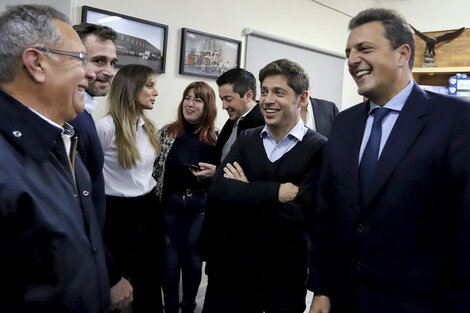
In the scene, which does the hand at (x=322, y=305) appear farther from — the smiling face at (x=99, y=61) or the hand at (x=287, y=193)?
the smiling face at (x=99, y=61)

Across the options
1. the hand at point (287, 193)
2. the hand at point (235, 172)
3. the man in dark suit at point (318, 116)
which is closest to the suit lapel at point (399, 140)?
the hand at point (287, 193)

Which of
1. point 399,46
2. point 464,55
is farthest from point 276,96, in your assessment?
point 464,55

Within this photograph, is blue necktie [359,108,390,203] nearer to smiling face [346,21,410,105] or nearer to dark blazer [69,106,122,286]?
smiling face [346,21,410,105]

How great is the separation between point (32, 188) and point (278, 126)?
116 cm

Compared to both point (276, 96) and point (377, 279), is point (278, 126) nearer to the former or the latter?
point (276, 96)

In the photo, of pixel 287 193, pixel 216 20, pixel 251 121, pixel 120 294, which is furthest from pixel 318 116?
pixel 120 294

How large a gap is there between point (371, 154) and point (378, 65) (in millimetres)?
314

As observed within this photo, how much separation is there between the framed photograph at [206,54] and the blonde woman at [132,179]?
86cm

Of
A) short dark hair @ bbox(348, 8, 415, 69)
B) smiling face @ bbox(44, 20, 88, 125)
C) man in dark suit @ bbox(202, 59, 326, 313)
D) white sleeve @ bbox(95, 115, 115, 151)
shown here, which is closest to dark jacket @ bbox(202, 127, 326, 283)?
man in dark suit @ bbox(202, 59, 326, 313)

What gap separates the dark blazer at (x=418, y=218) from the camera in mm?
1191

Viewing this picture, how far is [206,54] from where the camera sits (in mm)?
3365

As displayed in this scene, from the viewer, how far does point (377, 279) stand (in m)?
1.29

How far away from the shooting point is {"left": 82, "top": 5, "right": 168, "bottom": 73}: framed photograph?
268 cm

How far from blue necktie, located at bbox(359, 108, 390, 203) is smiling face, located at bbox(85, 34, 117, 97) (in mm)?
1167
